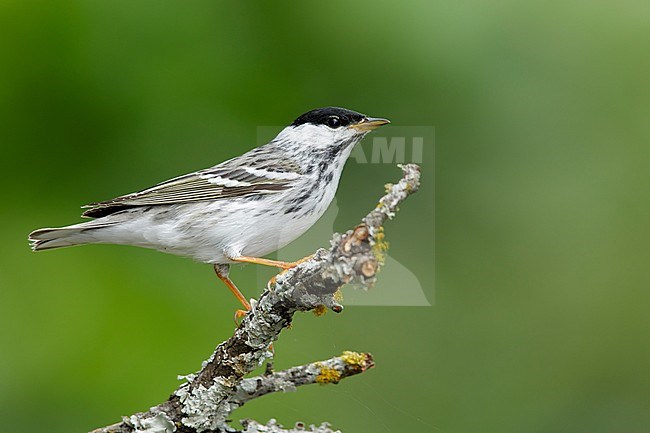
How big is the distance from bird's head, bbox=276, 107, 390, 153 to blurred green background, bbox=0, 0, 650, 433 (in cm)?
7

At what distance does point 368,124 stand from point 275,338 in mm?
1507

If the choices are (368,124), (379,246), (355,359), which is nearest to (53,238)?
(368,124)

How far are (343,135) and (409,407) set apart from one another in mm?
1298

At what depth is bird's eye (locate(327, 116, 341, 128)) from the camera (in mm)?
4391

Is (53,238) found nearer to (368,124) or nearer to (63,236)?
(63,236)

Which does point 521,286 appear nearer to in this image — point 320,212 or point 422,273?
point 422,273

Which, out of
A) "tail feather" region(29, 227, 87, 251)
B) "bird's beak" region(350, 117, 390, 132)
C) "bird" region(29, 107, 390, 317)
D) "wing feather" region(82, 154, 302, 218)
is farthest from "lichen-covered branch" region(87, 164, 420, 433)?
"bird's beak" region(350, 117, 390, 132)

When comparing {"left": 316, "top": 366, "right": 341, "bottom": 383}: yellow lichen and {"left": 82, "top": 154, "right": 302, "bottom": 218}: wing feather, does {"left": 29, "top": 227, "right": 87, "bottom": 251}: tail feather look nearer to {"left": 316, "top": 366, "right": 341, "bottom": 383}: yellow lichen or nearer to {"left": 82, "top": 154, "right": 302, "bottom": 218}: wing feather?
{"left": 82, "top": 154, "right": 302, "bottom": 218}: wing feather

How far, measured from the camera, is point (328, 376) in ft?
9.94

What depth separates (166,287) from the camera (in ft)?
13.3

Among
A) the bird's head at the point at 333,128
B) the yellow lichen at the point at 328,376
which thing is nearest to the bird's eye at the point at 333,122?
the bird's head at the point at 333,128

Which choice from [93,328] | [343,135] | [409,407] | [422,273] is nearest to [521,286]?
[422,273]

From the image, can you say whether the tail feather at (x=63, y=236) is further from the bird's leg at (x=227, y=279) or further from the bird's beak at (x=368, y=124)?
the bird's beak at (x=368, y=124)

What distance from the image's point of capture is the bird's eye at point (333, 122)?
4.39m
